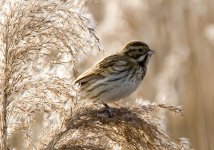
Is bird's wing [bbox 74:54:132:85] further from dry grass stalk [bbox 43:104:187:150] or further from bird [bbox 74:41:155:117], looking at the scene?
dry grass stalk [bbox 43:104:187:150]

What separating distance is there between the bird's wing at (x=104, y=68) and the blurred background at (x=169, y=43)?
806 mm

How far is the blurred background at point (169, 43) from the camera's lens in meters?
5.55

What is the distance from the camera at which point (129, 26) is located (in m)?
5.89

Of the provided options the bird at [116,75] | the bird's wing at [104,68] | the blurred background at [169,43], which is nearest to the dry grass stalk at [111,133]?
the bird at [116,75]

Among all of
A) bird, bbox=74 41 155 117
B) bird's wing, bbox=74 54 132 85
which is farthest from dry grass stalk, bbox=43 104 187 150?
bird's wing, bbox=74 54 132 85

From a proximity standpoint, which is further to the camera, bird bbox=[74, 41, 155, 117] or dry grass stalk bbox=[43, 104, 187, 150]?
bird bbox=[74, 41, 155, 117]

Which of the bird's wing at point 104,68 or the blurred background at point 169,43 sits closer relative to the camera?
the bird's wing at point 104,68

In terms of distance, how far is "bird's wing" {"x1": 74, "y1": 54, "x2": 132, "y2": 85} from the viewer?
14.0ft

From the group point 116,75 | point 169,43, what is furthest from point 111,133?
point 169,43

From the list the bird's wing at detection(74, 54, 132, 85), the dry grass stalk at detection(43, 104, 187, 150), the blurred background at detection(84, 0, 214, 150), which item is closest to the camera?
the dry grass stalk at detection(43, 104, 187, 150)

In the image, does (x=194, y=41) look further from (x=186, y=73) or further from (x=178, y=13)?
(x=186, y=73)

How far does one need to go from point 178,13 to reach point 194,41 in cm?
58

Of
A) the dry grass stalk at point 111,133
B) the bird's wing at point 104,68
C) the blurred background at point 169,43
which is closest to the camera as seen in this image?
the dry grass stalk at point 111,133

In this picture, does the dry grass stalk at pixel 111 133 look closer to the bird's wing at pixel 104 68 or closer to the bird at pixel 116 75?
the bird at pixel 116 75
